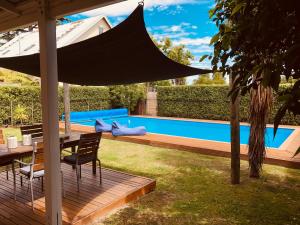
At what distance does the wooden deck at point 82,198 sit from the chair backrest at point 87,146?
0.56m

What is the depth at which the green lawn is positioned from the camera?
4.06 metres

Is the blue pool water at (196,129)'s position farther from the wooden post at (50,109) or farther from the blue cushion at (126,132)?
the wooden post at (50,109)

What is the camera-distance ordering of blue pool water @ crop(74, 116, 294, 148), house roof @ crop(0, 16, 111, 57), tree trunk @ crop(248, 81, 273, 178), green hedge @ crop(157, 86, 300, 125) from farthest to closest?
house roof @ crop(0, 16, 111, 57) < green hedge @ crop(157, 86, 300, 125) < blue pool water @ crop(74, 116, 294, 148) < tree trunk @ crop(248, 81, 273, 178)

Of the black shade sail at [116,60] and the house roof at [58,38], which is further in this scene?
the house roof at [58,38]

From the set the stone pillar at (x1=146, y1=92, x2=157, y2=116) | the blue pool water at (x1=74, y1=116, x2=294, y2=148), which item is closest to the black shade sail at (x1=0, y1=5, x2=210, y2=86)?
the blue pool water at (x1=74, y1=116, x2=294, y2=148)

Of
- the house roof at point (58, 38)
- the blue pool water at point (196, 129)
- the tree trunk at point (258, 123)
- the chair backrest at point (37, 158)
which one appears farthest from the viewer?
the house roof at point (58, 38)

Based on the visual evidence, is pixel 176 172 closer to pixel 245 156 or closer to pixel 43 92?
pixel 245 156

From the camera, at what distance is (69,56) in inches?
154

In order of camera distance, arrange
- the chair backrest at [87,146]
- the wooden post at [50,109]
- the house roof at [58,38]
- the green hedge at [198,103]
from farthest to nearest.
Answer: the house roof at [58,38]
the green hedge at [198,103]
the chair backrest at [87,146]
the wooden post at [50,109]

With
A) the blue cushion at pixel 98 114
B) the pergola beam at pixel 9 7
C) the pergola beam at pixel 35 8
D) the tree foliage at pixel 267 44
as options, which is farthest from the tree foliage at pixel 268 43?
the blue cushion at pixel 98 114

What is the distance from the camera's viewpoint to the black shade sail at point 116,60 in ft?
10.6

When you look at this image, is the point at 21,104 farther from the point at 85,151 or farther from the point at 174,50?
the point at 174,50

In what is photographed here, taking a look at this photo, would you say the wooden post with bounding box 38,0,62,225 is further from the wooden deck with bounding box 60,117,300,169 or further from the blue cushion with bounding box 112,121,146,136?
the blue cushion with bounding box 112,121,146,136

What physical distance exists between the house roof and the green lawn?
12.8 m
